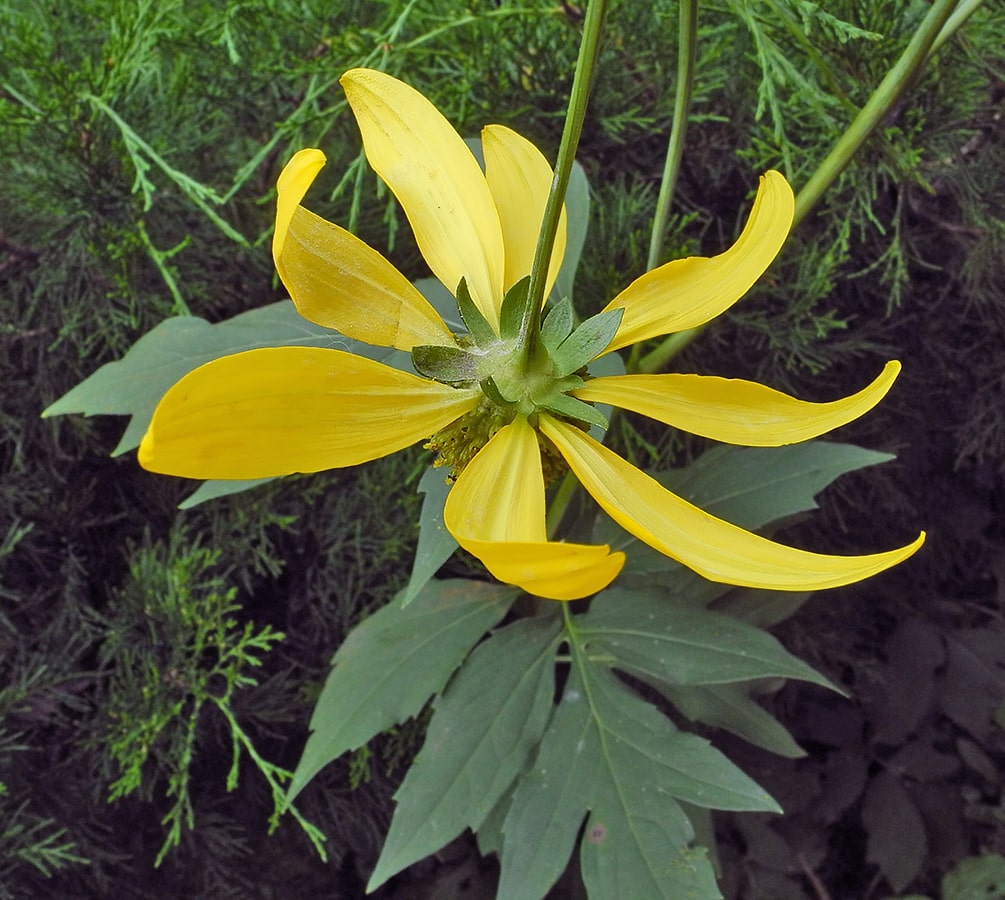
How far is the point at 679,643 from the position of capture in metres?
0.55

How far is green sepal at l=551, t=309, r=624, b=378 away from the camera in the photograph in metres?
0.39

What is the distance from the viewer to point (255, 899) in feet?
2.19

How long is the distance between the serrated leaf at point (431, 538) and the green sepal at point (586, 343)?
85mm

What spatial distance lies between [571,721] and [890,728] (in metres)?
0.53

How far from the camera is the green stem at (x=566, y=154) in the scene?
292 mm

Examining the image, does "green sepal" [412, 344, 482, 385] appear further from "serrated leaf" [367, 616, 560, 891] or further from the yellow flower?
"serrated leaf" [367, 616, 560, 891]

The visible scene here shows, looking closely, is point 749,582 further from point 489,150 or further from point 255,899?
point 255,899

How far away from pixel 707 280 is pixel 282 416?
20 centimetres

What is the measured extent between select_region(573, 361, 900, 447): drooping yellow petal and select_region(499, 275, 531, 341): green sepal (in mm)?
40

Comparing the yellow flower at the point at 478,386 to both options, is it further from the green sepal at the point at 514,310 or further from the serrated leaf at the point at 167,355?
the serrated leaf at the point at 167,355

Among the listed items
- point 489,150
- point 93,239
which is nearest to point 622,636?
point 489,150

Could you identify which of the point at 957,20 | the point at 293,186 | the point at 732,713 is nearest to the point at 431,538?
the point at 293,186

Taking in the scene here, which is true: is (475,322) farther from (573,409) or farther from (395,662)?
(395,662)

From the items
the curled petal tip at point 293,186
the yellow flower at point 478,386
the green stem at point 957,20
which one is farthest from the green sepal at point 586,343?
the green stem at point 957,20
